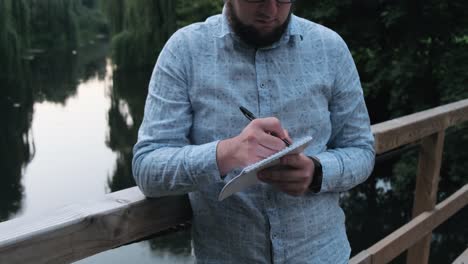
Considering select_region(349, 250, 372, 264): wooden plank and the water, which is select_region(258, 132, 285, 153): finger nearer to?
select_region(349, 250, 372, 264): wooden plank

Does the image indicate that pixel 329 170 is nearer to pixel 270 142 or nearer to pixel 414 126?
pixel 270 142

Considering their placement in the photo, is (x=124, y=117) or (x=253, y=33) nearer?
(x=253, y=33)

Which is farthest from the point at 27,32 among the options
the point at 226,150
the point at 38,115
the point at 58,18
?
the point at 226,150

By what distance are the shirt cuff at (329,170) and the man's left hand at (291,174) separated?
61 mm

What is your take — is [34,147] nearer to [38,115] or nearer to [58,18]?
[38,115]

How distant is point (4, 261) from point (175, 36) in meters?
0.51

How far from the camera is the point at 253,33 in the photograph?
3.54 feet

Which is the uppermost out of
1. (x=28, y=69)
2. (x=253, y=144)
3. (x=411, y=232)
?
(x=253, y=144)

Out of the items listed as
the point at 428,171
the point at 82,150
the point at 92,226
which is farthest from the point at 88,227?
the point at 82,150

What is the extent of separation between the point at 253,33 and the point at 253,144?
0.82ft

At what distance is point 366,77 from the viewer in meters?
8.12

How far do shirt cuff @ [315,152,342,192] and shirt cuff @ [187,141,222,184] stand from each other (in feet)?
0.75

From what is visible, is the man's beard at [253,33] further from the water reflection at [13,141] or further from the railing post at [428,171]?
the water reflection at [13,141]

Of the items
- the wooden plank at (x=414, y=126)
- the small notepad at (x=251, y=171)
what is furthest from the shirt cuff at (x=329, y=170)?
the wooden plank at (x=414, y=126)
